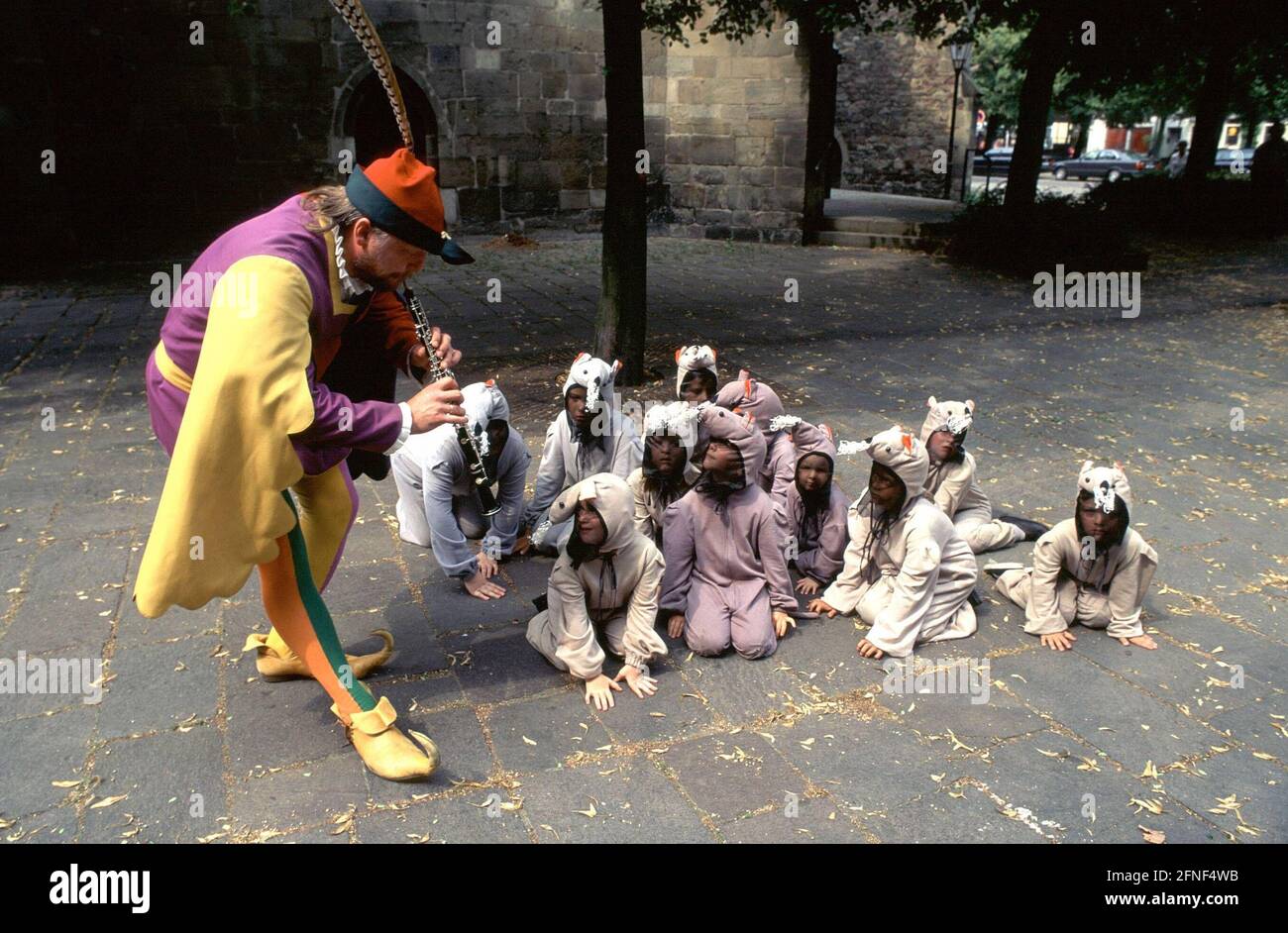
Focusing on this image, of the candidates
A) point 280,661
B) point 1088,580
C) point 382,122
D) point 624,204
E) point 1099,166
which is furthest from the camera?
point 1099,166

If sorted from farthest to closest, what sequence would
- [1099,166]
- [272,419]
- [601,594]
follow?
1. [1099,166]
2. [601,594]
3. [272,419]

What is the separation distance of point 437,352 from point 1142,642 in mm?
3396

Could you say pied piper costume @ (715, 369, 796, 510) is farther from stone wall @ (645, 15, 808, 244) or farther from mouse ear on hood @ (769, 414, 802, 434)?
stone wall @ (645, 15, 808, 244)

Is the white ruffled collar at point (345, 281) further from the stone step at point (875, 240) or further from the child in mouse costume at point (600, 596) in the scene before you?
the stone step at point (875, 240)

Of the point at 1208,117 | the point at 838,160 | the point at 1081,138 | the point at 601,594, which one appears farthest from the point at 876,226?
the point at 1081,138

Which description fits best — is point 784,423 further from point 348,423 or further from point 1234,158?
point 1234,158

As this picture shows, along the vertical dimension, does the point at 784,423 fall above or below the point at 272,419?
below

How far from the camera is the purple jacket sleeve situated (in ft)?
9.77

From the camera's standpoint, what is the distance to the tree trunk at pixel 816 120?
1573 centimetres

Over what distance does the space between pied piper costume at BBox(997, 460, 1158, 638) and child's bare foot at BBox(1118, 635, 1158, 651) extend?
0.02 meters

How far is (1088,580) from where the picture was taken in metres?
4.47

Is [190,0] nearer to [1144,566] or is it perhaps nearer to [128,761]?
[128,761]

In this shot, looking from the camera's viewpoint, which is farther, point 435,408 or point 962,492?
point 962,492

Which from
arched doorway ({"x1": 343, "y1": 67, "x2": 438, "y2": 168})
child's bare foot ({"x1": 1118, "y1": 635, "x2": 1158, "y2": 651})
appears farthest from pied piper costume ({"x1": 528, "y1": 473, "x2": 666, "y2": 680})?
arched doorway ({"x1": 343, "y1": 67, "x2": 438, "y2": 168})
